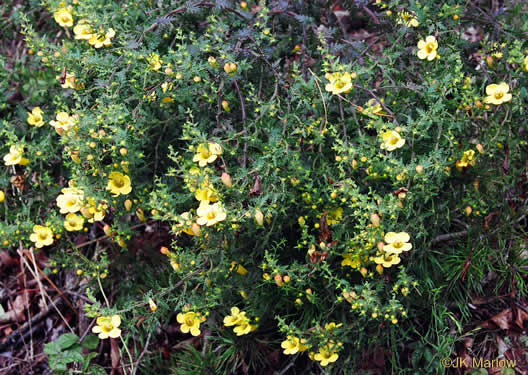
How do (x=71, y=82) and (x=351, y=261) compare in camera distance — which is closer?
(x=351, y=261)

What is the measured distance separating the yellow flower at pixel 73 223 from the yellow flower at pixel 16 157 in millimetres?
412

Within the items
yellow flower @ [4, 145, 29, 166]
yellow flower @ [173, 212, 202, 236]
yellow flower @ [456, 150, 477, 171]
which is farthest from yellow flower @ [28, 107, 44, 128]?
yellow flower @ [456, 150, 477, 171]

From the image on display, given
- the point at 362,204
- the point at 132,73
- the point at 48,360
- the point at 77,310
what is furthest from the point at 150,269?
the point at 362,204

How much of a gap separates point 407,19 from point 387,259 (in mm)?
1213

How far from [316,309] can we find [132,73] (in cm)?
155

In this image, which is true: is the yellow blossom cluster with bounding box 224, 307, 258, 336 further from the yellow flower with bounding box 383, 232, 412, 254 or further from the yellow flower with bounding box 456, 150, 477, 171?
the yellow flower with bounding box 456, 150, 477, 171

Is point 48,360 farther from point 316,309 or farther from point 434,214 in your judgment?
point 434,214

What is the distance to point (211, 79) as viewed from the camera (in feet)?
8.45

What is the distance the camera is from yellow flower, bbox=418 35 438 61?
7.99 ft

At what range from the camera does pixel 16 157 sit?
108 inches

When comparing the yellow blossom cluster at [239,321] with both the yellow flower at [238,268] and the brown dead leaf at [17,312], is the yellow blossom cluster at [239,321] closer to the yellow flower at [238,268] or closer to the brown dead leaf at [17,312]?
the yellow flower at [238,268]

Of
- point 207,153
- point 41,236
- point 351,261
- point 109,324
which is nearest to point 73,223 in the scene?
point 41,236

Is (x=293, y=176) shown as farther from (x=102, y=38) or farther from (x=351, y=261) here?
(x=102, y=38)

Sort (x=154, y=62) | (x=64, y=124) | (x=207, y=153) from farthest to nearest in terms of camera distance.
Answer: (x=64, y=124) → (x=154, y=62) → (x=207, y=153)
